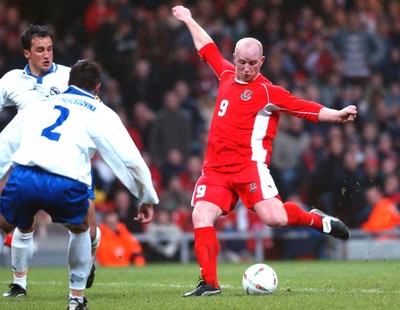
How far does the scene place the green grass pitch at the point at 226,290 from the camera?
7.45 meters

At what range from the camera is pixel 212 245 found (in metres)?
8.39

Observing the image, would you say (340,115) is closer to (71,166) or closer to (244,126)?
(244,126)

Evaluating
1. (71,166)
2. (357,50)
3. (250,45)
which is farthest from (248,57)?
(357,50)

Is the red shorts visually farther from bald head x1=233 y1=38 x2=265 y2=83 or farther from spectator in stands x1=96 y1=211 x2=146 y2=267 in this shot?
spectator in stands x1=96 y1=211 x2=146 y2=267

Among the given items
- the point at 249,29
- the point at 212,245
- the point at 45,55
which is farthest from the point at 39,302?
the point at 249,29

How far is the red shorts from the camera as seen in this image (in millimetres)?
8680

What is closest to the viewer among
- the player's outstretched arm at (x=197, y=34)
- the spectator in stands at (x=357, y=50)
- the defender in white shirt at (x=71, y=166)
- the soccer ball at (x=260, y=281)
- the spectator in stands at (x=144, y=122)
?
the defender in white shirt at (x=71, y=166)

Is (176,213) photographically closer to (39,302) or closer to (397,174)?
(397,174)

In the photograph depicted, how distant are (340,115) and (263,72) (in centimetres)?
1000

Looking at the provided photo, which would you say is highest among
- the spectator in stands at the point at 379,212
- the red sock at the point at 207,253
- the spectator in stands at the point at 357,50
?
the spectator in stands at the point at 357,50

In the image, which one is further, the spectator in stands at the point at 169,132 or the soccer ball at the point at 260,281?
the spectator in stands at the point at 169,132

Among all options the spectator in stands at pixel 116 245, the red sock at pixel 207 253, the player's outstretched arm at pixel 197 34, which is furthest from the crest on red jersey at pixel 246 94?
the spectator in stands at pixel 116 245

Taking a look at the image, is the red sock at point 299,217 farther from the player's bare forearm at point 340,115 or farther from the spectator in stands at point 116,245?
the spectator in stands at point 116,245

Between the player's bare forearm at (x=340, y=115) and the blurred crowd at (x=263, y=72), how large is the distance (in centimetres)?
688
